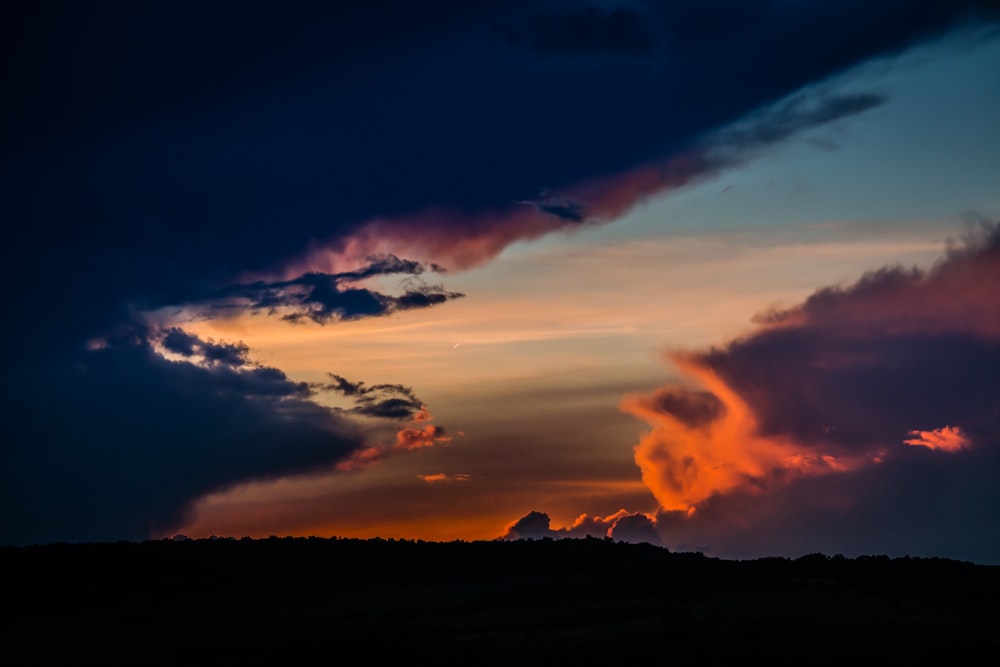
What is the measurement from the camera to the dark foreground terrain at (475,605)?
54500 millimetres

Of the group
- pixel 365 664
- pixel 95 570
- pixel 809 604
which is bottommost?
pixel 365 664

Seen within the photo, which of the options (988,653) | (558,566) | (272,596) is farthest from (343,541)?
(988,653)

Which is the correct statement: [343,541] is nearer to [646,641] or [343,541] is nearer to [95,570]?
[95,570]

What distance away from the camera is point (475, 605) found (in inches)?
3290

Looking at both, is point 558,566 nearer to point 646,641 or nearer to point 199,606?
point 199,606

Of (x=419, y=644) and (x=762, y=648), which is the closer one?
(x=762, y=648)

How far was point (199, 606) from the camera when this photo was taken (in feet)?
314

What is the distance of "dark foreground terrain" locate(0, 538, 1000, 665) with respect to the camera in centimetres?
5450

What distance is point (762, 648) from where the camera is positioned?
169 ft

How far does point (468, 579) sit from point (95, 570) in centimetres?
3835

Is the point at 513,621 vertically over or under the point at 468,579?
under

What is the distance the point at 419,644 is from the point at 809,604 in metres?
23.4

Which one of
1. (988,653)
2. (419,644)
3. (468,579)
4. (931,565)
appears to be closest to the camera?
(988,653)

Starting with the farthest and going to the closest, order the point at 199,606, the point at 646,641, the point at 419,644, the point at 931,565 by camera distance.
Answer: the point at 199,606 < the point at 931,565 < the point at 419,644 < the point at 646,641
